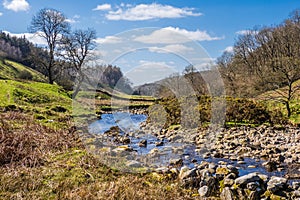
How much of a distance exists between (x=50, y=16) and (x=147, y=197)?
1205 inches

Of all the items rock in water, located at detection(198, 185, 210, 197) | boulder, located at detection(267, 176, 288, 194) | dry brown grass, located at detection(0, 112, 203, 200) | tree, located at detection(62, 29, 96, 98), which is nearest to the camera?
dry brown grass, located at detection(0, 112, 203, 200)

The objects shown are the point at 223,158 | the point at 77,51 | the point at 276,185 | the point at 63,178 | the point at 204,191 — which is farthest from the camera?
the point at 77,51

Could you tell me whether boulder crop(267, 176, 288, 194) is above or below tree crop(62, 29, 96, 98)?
below

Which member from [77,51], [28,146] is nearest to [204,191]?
[28,146]

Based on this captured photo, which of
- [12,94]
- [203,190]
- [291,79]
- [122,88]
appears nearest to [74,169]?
[203,190]

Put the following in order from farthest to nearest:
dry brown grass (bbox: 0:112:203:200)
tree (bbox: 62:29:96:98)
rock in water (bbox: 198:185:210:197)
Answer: tree (bbox: 62:29:96:98) → rock in water (bbox: 198:185:210:197) → dry brown grass (bbox: 0:112:203:200)

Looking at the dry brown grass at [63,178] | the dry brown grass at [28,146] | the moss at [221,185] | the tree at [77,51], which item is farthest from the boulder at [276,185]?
the tree at [77,51]

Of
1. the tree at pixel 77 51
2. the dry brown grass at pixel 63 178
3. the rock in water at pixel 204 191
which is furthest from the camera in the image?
the tree at pixel 77 51

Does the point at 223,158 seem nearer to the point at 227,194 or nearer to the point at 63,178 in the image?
the point at 227,194

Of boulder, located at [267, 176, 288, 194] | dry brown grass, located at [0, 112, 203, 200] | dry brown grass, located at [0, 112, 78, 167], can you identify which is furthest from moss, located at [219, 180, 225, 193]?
dry brown grass, located at [0, 112, 78, 167]

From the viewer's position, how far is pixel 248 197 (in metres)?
5.91

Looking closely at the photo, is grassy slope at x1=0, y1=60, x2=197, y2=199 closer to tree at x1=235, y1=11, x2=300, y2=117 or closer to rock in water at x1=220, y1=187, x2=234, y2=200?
rock in water at x1=220, y1=187, x2=234, y2=200

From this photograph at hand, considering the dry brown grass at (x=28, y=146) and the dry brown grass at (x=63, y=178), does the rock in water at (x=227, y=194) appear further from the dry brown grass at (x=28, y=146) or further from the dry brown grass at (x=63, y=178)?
the dry brown grass at (x=28, y=146)

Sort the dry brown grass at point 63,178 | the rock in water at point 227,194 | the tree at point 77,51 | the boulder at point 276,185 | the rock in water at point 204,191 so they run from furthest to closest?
the tree at point 77,51, the boulder at point 276,185, the rock in water at point 204,191, the rock in water at point 227,194, the dry brown grass at point 63,178
